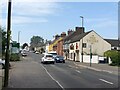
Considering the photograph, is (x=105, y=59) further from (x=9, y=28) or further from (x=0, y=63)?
(x=9, y=28)

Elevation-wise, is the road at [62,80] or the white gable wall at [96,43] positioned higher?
the white gable wall at [96,43]

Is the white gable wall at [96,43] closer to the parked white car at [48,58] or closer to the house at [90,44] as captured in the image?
the house at [90,44]

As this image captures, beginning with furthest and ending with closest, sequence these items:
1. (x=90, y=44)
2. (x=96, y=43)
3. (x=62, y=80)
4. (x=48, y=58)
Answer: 1. (x=96, y=43)
2. (x=90, y=44)
3. (x=48, y=58)
4. (x=62, y=80)

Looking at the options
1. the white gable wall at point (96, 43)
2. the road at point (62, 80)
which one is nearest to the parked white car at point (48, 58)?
the road at point (62, 80)

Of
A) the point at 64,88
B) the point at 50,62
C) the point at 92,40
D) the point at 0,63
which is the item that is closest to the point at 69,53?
the point at 92,40

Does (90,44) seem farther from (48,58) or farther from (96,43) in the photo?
(48,58)

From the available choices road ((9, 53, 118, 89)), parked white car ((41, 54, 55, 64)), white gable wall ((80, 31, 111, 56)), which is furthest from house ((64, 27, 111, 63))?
road ((9, 53, 118, 89))

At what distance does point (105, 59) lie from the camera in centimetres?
7431

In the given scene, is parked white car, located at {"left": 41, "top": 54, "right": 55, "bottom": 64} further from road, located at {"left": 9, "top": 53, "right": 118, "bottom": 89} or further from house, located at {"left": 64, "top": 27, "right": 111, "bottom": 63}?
house, located at {"left": 64, "top": 27, "right": 111, "bottom": 63}

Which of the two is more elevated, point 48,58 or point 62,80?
point 48,58

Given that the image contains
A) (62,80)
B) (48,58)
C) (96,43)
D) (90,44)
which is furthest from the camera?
(96,43)

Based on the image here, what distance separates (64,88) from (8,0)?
17.5ft

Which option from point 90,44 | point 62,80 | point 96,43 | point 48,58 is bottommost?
point 62,80

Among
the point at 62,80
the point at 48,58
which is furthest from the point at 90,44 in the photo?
the point at 62,80
